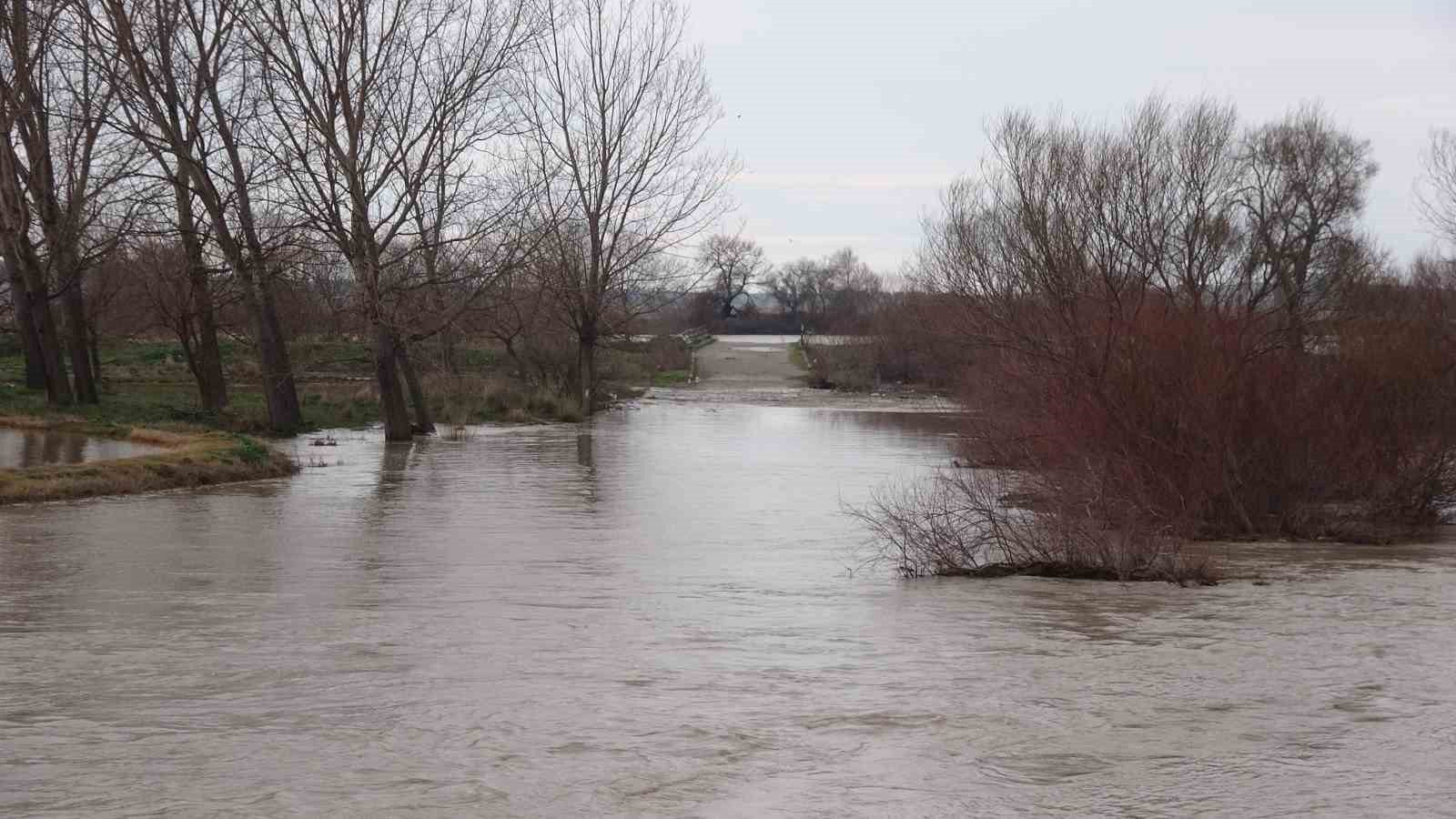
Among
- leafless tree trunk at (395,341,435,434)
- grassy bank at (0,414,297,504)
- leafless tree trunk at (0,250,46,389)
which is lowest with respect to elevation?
grassy bank at (0,414,297,504)

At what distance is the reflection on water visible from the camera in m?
22.1

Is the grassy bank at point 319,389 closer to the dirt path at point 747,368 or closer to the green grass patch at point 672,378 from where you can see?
the green grass patch at point 672,378

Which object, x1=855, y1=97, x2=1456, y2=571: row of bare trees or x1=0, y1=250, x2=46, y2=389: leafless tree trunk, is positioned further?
x1=0, y1=250, x2=46, y2=389: leafless tree trunk

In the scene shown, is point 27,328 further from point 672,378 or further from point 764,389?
point 672,378

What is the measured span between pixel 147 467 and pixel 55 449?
3.65m

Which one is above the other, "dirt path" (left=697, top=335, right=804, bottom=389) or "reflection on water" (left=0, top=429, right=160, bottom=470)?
"dirt path" (left=697, top=335, right=804, bottom=389)

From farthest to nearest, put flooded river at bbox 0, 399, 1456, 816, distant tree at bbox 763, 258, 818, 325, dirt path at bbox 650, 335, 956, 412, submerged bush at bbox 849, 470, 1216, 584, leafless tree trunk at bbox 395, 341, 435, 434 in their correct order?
1. distant tree at bbox 763, 258, 818, 325
2. dirt path at bbox 650, 335, 956, 412
3. leafless tree trunk at bbox 395, 341, 435, 434
4. submerged bush at bbox 849, 470, 1216, 584
5. flooded river at bbox 0, 399, 1456, 816

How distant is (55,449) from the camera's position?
24.2 m

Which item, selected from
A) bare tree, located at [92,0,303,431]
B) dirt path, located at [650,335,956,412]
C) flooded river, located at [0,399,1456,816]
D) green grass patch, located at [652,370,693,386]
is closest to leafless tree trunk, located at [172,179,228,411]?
bare tree, located at [92,0,303,431]

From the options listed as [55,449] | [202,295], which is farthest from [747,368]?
[55,449]

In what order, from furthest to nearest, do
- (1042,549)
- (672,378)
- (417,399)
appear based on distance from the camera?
(672,378) < (417,399) < (1042,549)

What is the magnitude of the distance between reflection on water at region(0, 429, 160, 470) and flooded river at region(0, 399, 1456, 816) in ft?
13.1

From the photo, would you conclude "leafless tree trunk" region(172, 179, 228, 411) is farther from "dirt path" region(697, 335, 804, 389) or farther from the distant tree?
the distant tree

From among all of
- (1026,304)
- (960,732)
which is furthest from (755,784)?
(1026,304)
